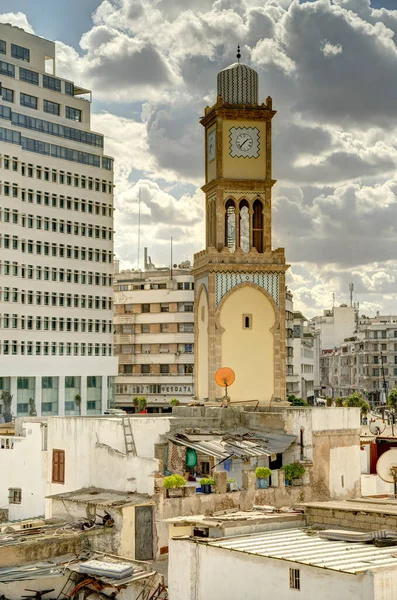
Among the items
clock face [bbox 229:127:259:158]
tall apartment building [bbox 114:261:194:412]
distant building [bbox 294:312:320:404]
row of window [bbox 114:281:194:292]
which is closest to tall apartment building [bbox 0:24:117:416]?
tall apartment building [bbox 114:261:194:412]

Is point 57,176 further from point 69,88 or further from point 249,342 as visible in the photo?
point 249,342

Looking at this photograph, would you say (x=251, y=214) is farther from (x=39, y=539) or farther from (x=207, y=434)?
(x=39, y=539)

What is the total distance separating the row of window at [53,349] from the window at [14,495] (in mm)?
44545

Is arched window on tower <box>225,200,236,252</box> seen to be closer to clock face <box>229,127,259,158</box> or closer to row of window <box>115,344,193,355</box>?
clock face <box>229,127,259,158</box>

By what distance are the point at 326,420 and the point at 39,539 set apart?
14600 millimetres

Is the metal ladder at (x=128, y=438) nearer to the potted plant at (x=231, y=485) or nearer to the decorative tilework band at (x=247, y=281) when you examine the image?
the potted plant at (x=231, y=485)

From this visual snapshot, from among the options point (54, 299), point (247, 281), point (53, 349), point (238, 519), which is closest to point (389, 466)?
point (238, 519)

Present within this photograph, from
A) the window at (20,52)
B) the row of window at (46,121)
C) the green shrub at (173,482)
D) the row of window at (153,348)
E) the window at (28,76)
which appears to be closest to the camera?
the green shrub at (173,482)

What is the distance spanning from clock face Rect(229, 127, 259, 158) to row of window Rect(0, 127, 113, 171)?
140 feet

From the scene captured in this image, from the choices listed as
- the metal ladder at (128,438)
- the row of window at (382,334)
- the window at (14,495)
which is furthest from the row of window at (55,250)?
the row of window at (382,334)

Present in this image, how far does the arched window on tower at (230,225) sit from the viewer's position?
57375 millimetres

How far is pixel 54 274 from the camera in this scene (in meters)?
100

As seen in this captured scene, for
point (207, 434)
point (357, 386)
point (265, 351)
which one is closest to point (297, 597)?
point (207, 434)

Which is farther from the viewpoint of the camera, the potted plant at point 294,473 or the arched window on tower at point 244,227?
the arched window on tower at point 244,227
